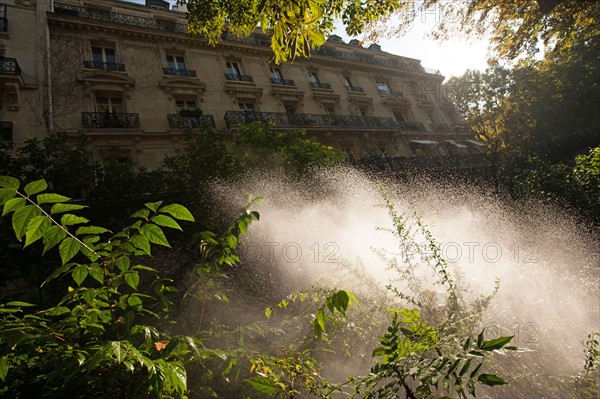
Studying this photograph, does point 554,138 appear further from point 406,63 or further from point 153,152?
point 153,152

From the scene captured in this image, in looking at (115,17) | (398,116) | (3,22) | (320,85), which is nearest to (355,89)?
(320,85)

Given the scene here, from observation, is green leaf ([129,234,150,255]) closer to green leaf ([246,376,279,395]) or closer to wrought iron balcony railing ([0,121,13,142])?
green leaf ([246,376,279,395])

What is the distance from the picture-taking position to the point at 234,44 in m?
18.0

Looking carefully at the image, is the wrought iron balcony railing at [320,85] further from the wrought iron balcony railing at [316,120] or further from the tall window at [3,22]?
the tall window at [3,22]

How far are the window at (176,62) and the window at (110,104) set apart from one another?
12.0ft

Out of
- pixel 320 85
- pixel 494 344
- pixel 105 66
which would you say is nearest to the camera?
pixel 494 344

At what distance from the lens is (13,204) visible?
1068 mm

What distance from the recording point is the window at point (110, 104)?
13.5 m

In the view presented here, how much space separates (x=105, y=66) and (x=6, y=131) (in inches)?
212

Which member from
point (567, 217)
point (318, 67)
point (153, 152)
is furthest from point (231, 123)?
point (567, 217)

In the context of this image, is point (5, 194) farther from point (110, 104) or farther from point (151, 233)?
point (110, 104)

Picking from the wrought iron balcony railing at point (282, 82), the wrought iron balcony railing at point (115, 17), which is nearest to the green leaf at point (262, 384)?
the wrought iron balcony railing at point (115, 17)

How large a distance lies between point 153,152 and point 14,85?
553 centimetres

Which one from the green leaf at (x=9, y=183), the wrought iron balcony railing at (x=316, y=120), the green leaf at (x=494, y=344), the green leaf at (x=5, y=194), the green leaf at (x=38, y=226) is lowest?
the green leaf at (x=494, y=344)
